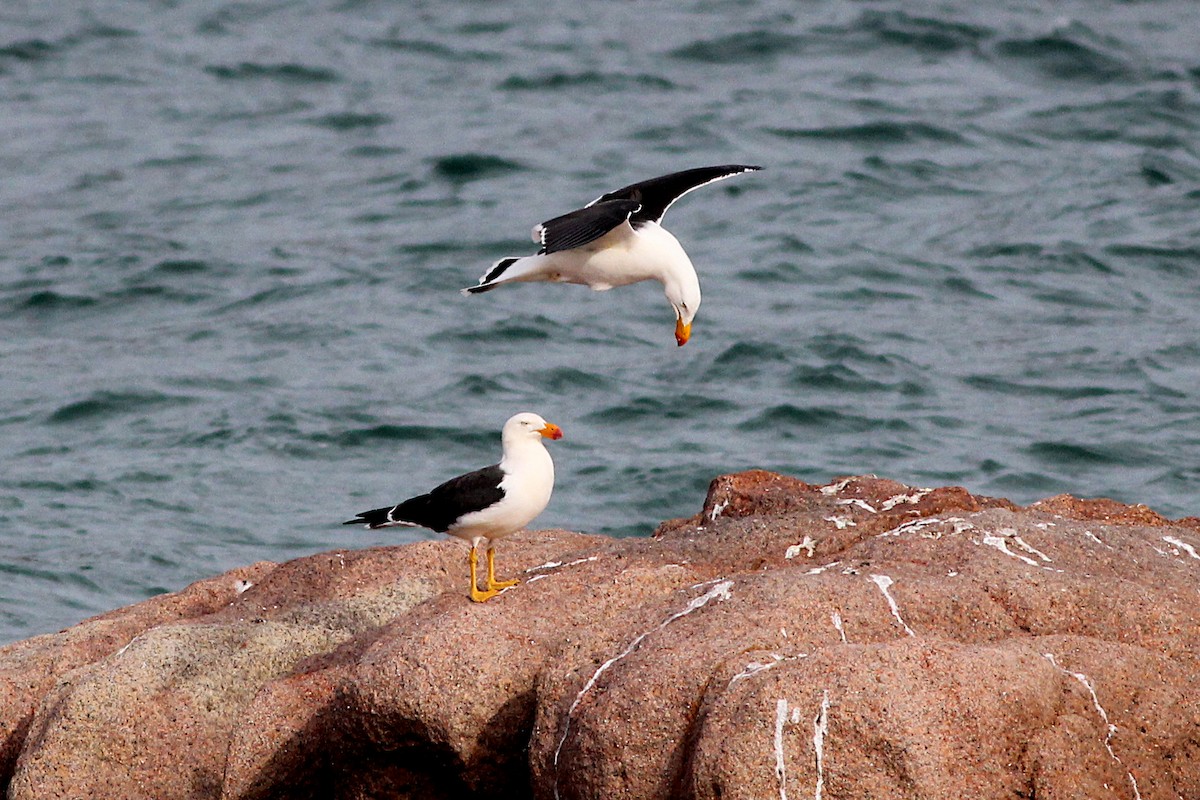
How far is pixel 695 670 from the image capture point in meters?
6.06

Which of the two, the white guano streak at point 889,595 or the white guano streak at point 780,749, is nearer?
the white guano streak at point 780,749

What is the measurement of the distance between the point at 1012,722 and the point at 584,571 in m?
2.07

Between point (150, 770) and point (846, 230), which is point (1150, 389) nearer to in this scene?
point (846, 230)

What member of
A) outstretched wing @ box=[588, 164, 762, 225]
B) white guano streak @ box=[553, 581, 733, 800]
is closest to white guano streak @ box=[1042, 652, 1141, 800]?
white guano streak @ box=[553, 581, 733, 800]

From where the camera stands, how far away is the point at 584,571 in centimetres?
730

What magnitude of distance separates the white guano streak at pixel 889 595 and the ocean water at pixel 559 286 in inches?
218

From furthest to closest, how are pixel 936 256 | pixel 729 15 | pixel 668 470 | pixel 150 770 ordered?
pixel 729 15
pixel 936 256
pixel 668 470
pixel 150 770

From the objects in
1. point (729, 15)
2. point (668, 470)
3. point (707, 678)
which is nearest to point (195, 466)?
point (668, 470)

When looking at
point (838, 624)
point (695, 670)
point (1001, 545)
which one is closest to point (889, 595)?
point (838, 624)

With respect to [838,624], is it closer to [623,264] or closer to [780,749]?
[780,749]

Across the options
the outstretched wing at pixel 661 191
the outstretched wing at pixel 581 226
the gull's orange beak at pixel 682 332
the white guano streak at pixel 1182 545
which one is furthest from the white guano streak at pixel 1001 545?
the outstretched wing at pixel 661 191

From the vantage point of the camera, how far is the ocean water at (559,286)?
14.1 meters

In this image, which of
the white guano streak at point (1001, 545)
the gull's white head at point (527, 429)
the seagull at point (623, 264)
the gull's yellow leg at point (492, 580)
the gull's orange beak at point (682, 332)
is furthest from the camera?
the seagull at point (623, 264)

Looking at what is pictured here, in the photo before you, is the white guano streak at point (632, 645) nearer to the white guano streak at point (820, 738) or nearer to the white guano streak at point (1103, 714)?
the white guano streak at point (820, 738)
